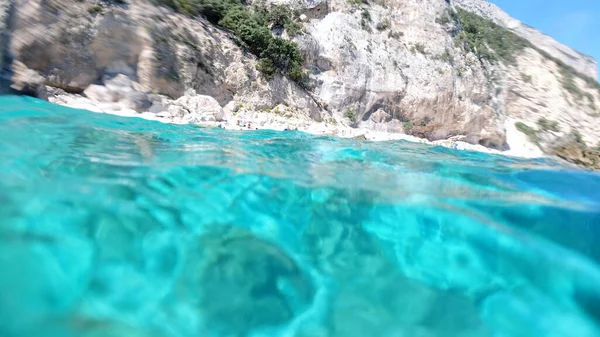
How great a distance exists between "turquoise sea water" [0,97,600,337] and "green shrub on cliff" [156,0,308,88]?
1130 centimetres

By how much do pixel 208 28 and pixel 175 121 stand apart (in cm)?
567

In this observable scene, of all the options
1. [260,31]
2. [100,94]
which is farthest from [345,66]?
[100,94]

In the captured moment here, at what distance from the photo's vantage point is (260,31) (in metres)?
13.4

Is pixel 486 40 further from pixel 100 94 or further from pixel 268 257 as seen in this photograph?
pixel 268 257

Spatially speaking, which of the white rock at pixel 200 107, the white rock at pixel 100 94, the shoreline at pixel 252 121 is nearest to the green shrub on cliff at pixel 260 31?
the shoreline at pixel 252 121

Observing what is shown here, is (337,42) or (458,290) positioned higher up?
(337,42)

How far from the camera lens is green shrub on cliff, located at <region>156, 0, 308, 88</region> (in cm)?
1285

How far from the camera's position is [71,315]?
137cm

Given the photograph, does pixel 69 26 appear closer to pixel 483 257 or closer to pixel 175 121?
pixel 175 121

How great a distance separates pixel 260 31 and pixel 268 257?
42.9ft

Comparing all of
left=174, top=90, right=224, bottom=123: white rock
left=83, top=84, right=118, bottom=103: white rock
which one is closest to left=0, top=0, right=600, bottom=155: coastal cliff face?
left=83, top=84, right=118, bottom=103: white rock

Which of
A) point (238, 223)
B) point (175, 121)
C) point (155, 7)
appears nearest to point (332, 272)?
point (238, 223)

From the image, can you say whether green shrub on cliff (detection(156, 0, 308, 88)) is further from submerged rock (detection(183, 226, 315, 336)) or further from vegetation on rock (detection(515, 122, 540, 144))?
vegetation on rock (detection(515, 122, 540, 144))

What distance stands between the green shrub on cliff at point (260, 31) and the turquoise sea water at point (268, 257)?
37.1 ft
